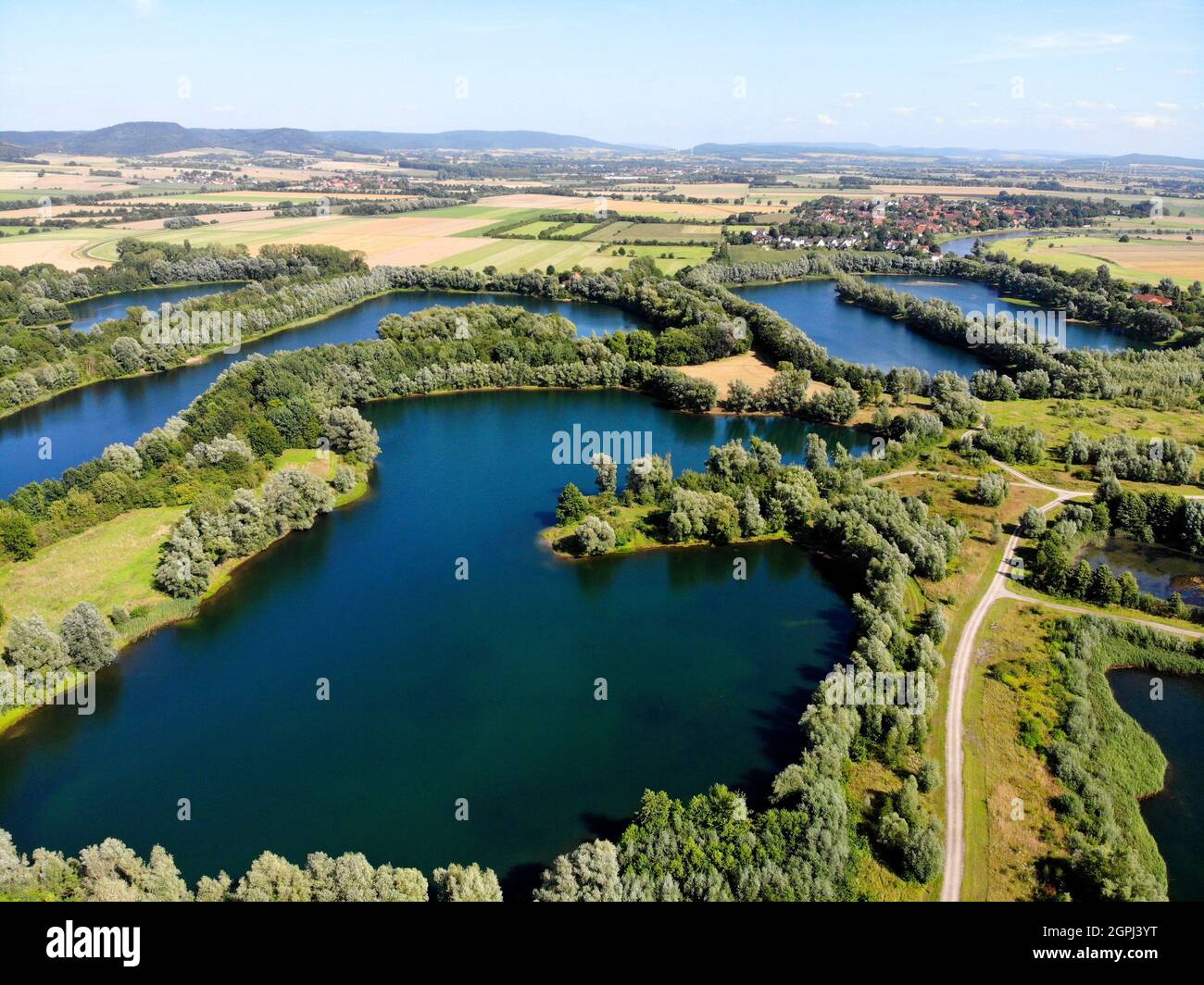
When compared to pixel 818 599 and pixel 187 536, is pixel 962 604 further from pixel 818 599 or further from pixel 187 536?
pixel 187 536

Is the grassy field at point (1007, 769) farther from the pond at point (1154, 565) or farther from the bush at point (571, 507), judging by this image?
the bush at point (571, 507)

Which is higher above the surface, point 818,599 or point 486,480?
point 486,480

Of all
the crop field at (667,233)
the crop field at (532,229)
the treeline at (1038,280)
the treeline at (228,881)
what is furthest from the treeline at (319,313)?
the treeline at (228,881)

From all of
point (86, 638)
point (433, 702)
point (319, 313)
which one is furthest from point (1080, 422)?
point (319, 313)

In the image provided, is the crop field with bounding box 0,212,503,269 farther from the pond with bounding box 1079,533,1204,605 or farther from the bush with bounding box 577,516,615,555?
the pond with bounding box 1079,533,1204,605

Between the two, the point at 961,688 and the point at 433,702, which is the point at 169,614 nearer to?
the point at 433,702
